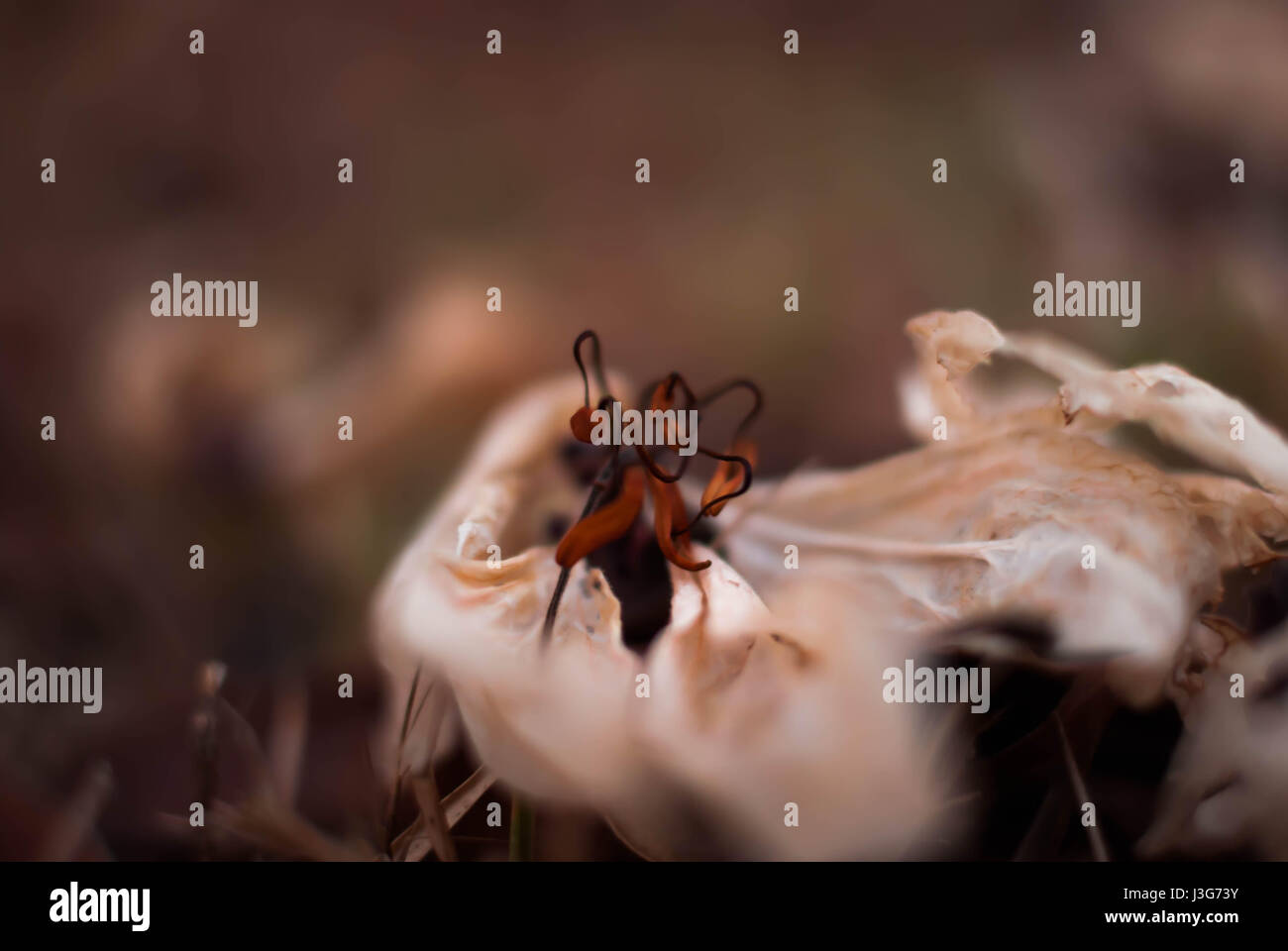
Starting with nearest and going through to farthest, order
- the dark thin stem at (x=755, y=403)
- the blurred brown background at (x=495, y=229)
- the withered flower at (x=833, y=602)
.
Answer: the withered flower at (x=833, y=602), the dark thin stem at (x=755, y=403), the blurred brown background at (x=495, y=229)

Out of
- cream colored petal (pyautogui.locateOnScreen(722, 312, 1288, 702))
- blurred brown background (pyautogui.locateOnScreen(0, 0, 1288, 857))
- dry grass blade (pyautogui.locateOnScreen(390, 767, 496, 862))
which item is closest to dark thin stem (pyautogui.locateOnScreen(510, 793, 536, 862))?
dry grass blade (pyautogui.locateOnScreen(390, 767, 496, 862))

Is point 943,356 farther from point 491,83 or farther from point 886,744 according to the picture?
point 491,83

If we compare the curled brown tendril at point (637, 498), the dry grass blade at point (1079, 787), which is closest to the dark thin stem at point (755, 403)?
the curled brown tendril at point (637, 498)

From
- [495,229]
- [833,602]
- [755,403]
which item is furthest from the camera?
[495,229]

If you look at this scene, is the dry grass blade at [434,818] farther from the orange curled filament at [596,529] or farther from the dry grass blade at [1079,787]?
the dry grass blade at [1079,787]

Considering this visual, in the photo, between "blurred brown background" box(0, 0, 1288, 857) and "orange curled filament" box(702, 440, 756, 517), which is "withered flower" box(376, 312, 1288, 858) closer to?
"orange curled filament" box(702, 440, 756, 517)

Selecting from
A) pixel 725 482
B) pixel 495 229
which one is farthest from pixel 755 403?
pixel 495 229

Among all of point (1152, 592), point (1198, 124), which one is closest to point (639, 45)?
point (1198, 124)

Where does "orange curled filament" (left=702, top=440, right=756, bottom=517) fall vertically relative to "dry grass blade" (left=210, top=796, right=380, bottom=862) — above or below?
above

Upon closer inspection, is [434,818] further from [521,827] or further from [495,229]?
[495,229]
